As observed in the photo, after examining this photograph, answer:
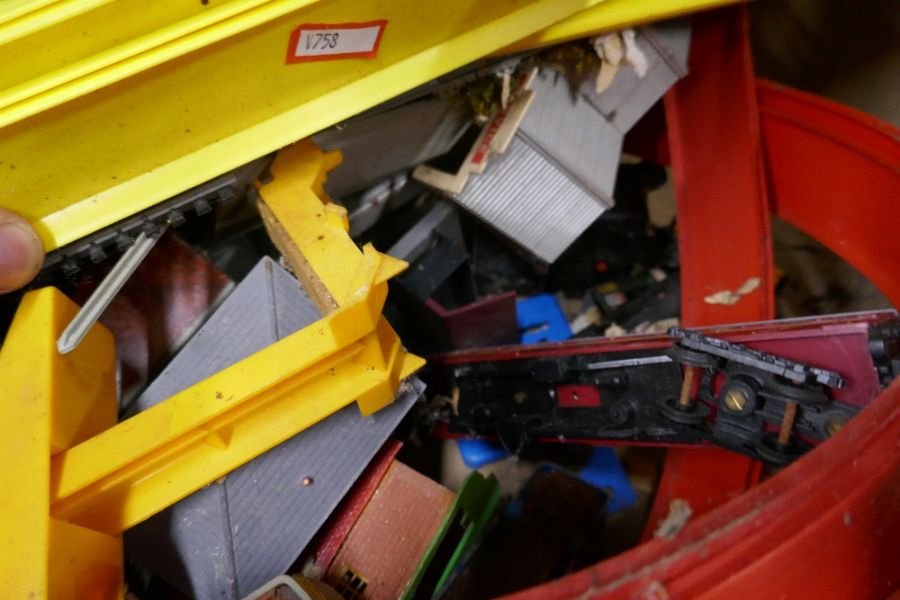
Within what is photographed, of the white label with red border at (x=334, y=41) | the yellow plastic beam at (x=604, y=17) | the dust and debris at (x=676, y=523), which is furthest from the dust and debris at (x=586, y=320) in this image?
the dust and debris at (x=676, y=523)

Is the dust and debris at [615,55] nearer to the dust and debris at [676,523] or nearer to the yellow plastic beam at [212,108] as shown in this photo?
the yellow plastic beam at [212,108]

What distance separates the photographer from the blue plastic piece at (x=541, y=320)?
183 centimetres

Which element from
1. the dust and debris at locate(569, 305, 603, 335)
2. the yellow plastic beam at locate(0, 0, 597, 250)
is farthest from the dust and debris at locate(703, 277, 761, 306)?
the yellow plastic beam at locate(0, 0, 597, 250)

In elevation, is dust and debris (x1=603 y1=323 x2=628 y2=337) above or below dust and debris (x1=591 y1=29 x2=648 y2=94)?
below

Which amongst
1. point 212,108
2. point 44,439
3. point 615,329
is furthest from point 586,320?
point 44,439

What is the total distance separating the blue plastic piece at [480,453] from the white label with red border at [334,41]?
1.02 meters

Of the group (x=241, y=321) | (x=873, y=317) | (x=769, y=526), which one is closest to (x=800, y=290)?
(x=873, y=317)

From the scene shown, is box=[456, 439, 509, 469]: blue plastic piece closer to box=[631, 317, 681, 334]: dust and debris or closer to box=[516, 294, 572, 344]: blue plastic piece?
box=[516, 294, 572, 344]: blue plastic piece

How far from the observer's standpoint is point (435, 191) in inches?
60.4

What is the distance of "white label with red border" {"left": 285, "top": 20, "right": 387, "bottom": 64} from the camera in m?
0.99

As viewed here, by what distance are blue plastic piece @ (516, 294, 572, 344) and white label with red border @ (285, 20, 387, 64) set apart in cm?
93

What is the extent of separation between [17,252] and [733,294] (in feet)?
4.54

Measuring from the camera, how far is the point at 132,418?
3.12 feet

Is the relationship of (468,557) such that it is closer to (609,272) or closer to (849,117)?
(609,272)
